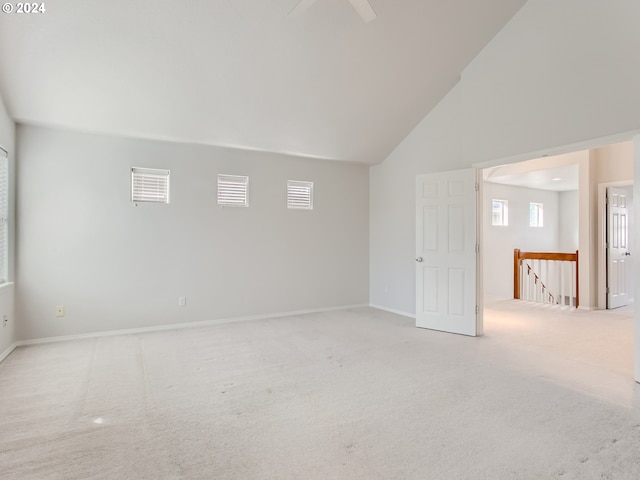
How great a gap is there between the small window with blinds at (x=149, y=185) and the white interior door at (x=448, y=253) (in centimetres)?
353

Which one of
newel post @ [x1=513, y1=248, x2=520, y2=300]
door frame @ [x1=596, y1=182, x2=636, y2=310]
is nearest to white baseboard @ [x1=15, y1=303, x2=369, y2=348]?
newel post @ [x1=513, y1=248, x2=520, y2=300]

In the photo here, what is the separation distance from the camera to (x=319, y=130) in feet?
16.0

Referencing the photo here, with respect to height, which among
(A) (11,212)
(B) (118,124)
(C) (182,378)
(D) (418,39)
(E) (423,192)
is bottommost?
(C) (182,378)

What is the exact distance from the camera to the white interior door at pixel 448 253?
4.32 metres

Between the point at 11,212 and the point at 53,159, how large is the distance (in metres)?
0.75

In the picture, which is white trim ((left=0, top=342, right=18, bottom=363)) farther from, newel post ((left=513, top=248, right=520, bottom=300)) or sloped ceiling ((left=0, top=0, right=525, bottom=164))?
newel post ((left=513, top=248, right=520, bottom=300))

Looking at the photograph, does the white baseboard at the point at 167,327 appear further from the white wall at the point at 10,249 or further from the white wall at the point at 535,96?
the white wall at the point at 535,96

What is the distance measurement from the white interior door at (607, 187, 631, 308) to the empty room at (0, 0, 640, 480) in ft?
0.68

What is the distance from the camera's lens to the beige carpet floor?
1.87 m

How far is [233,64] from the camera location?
364 centimetres

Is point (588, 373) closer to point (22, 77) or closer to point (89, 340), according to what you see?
point (89, 340)

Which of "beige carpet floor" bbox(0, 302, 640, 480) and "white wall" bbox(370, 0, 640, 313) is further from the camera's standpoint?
"white wall" bbox(370, 0, 640, 313)

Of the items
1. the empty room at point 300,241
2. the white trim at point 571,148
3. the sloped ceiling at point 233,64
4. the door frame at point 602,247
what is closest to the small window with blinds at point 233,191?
the empty room at point 300,241

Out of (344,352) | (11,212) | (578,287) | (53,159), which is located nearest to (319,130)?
(344,352)
